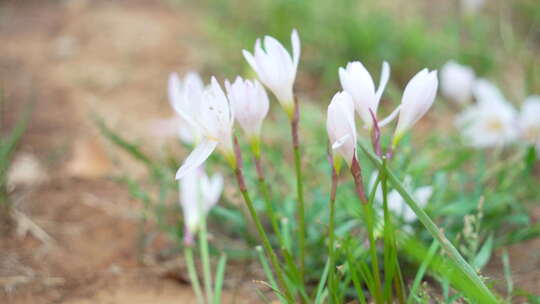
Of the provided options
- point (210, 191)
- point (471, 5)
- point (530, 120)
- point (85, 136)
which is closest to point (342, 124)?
point (210, 191)

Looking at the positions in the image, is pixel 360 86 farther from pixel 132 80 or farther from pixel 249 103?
pixel 132 80

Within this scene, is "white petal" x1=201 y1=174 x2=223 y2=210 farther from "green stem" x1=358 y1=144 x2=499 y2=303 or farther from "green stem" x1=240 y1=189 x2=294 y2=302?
"green stem" x1=358 y1=144 x2=499 y2=303

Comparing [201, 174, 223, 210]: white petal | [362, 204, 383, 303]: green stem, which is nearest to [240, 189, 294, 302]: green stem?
[362, 204, 383, 303]: green stem

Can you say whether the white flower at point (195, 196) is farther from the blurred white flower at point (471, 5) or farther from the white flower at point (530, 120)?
the blurred white flower at point (471, 5)

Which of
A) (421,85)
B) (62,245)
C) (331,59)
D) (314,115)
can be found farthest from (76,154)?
(421,85)

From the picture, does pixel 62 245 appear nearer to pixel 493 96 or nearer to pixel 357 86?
pixel 357 86

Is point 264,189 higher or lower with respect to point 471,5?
lower
